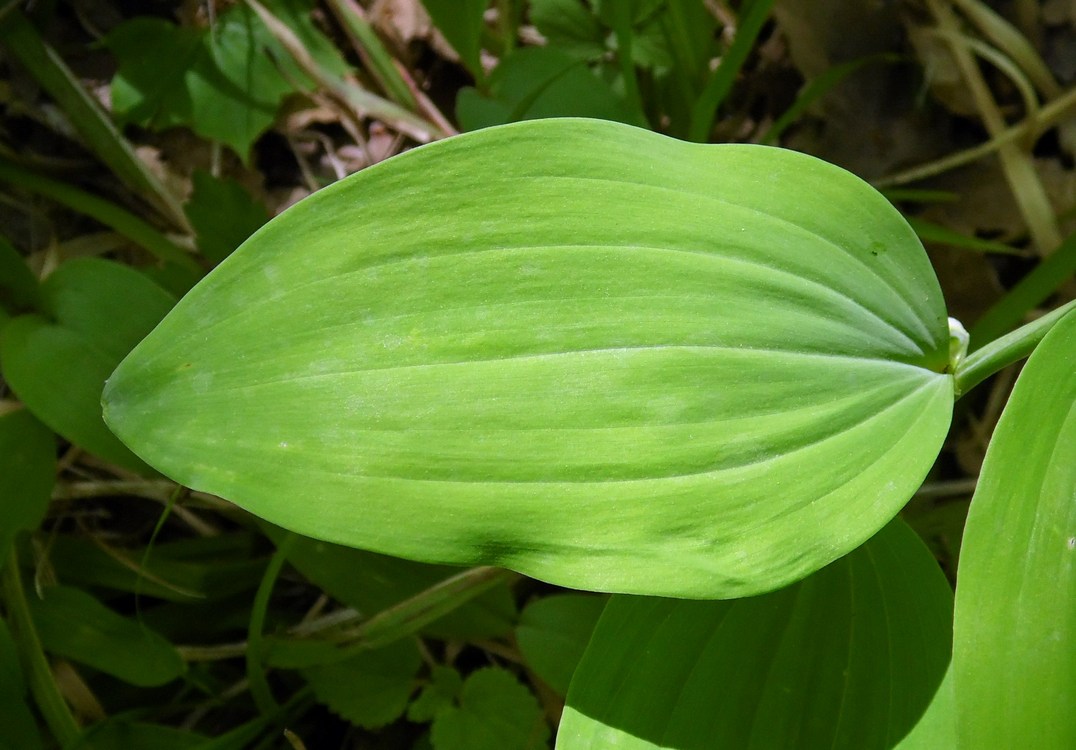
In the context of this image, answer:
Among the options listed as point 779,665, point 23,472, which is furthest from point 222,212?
point 779,665

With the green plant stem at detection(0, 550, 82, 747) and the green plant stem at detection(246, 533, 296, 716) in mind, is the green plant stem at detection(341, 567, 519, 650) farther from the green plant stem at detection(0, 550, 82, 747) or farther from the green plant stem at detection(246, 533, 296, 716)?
the green plant stem at detection(0, 550, 82, 747)

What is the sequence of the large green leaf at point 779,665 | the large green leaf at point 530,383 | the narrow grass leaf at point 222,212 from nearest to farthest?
the large green leaf at point 530,383 → the large green leaf at point 779,665 → the narrow grass leaf at point 222,212

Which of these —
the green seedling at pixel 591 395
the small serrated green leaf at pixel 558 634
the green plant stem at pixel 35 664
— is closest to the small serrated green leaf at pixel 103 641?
the green plant stem at pixel 35 664

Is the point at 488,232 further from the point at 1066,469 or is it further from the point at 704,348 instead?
the point at 1066,469

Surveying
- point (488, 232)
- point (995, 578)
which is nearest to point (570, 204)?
point (488, 232)

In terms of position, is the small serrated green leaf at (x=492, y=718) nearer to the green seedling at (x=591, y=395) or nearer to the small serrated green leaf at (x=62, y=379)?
the green seedling at (x=591, y=395)

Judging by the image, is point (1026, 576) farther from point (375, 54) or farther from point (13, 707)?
point (375, 54)

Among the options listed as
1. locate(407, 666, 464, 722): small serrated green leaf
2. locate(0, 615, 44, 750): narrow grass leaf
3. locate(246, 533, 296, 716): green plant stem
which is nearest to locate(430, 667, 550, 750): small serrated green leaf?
locate(407, 666, 464, 722): small serrated green leaf

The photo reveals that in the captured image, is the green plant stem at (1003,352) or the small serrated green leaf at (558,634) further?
the small serrated green leaf at (558,634)
